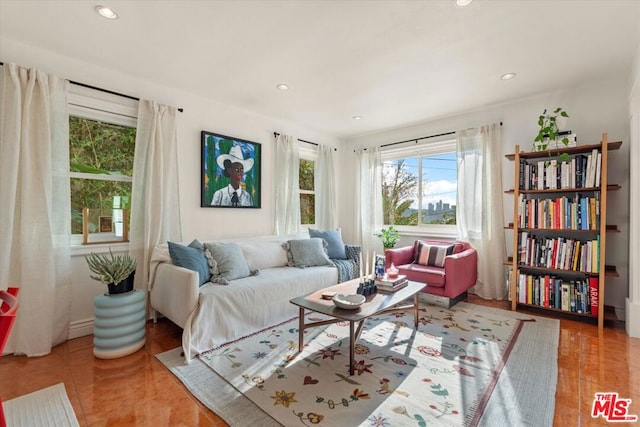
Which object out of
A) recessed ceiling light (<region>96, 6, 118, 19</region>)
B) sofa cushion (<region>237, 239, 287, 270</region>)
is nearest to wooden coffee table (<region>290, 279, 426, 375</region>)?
sofa cushion (<region>237, 239, 287, 270</region>)

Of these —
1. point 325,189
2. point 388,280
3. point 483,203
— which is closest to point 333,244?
point 325,189

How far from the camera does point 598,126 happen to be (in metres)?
3.17

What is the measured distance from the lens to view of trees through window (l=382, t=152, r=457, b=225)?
4375 mm

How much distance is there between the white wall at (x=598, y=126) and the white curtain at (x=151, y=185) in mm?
3884

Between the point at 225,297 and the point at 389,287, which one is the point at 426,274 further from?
the point at 225,297

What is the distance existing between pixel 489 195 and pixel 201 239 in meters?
3.60

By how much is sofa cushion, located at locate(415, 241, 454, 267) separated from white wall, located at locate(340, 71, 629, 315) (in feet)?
2.59

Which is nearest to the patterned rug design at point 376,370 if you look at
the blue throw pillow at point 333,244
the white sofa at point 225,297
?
the white sofa at point 225,297

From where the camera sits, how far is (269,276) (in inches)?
118

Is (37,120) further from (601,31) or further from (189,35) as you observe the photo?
(601,31)

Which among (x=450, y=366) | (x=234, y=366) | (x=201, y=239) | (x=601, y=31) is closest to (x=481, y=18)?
(x=601, y=31)

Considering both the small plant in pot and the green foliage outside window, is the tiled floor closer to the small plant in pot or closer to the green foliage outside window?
the small plant in pot

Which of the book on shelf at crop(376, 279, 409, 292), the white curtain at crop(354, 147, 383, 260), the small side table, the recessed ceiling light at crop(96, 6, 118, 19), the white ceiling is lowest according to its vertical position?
the small side table

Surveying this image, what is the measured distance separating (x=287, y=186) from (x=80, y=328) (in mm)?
2784
